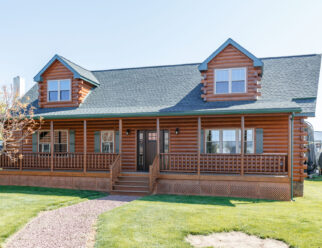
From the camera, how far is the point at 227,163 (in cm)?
1215

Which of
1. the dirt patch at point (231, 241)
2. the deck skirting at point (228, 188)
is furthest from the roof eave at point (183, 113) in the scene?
the dirt patch at point (231, 241)

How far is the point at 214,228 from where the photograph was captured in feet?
21.0

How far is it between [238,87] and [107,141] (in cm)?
762

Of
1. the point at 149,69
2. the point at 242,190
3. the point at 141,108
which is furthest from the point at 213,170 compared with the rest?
the point at 149,69

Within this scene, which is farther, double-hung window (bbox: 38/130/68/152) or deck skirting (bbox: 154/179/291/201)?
double-hung window (bbox: 38/130/68/152)

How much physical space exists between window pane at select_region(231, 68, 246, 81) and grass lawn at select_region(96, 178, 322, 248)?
20.4ft

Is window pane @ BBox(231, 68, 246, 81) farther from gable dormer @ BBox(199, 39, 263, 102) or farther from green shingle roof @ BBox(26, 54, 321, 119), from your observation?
green shingle roof @ BBox(26, 54, 321, 119)

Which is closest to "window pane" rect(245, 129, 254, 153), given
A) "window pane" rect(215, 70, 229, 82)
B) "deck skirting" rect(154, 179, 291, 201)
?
"deck skirting" rect(154, 179, 291, 201)

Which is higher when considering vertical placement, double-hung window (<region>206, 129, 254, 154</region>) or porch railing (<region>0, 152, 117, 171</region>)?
double-hung window (<region>206, 129, 254, 154</region>)

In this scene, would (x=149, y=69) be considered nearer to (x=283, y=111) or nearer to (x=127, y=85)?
(x=127, y=85)

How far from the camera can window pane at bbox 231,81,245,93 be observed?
1276cm

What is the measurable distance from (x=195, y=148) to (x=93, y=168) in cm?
526

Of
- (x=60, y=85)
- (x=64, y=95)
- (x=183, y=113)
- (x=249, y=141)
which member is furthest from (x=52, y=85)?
(x=249, y=141)

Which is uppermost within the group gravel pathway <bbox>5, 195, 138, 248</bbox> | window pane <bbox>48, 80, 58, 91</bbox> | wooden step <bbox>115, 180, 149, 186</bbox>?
window pane <bbox>48, 80, 58, 91</bbox>
